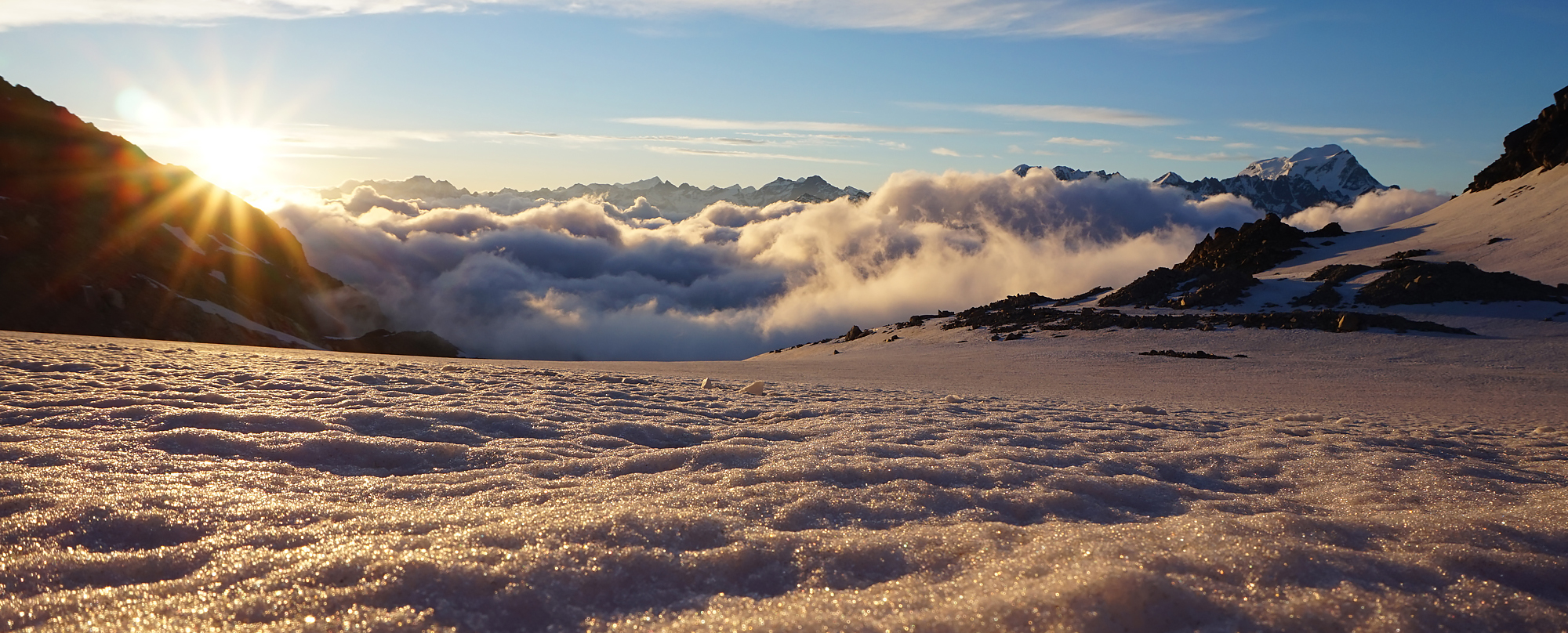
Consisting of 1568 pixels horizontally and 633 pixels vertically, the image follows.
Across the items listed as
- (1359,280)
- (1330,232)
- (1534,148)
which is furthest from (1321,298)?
(1534,148)

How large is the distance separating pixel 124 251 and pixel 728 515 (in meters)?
47.4

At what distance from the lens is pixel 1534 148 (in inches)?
1941

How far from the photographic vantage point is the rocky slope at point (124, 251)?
32.3 metres

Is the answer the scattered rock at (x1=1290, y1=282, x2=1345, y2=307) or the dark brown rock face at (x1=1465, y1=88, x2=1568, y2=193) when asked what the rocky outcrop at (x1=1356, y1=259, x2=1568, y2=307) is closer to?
the scattered rock at (x1=1290, y1=282, x2=1345, y2=307)

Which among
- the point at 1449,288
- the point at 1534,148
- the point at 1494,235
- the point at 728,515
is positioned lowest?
the point at 728,515

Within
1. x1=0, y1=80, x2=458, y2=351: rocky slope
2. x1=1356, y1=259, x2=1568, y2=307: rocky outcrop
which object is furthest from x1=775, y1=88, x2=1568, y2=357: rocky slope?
x1=0, y1=80, x2=458, y2=351: rocky slope

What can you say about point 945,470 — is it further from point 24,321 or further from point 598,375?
point 24,321

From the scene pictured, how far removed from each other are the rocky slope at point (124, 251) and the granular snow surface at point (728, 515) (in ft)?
104

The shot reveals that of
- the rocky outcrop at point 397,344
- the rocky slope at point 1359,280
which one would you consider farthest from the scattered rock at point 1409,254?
the rocky outcrop at point 397,344

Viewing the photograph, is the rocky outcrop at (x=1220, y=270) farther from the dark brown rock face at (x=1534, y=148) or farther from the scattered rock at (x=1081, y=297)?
the dark brown rock face at (x=1534, y=148)

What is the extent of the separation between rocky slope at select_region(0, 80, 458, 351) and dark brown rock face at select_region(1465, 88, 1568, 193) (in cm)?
7407

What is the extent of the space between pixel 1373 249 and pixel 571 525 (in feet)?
157

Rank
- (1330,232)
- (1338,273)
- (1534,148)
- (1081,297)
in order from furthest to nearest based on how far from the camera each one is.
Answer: (1534,148) → (1330,232) → (1081,297) → (1338,273)

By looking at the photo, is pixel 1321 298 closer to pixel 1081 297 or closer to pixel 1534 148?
pixel 1081 297
